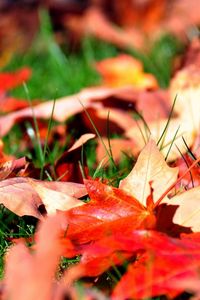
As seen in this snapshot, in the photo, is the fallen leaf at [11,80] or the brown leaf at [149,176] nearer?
the brown leaf at [149,176]

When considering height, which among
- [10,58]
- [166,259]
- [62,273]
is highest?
[166,259]

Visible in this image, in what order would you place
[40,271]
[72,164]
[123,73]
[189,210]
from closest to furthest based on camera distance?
[40,271] → [189,210] → [72,164] → [123,73]

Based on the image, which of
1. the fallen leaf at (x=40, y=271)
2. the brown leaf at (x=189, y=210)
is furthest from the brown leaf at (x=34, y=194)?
the fallen leaf at (x=40, y=271)

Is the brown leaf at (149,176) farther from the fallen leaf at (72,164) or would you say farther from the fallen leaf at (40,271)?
the fallen leaf at (40,271)

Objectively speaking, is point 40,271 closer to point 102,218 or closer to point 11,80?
point 102,218

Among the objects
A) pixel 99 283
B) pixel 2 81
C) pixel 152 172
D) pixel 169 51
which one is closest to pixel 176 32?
pixel 169 51

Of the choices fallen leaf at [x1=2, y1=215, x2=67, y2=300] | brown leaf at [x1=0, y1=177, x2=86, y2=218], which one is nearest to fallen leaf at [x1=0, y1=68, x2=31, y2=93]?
brown leaf at [x1=0, y1=177, x2=86, y2=218]

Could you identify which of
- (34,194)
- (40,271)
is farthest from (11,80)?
(40,271)

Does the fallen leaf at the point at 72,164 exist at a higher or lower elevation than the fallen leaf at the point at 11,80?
higher

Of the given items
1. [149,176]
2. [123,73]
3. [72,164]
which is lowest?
[123,73]

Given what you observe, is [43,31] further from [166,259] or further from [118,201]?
[166,259]

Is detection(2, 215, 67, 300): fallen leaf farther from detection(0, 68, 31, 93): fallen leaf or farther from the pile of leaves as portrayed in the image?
detection(0, 68, 31, 93): fallen leaf
